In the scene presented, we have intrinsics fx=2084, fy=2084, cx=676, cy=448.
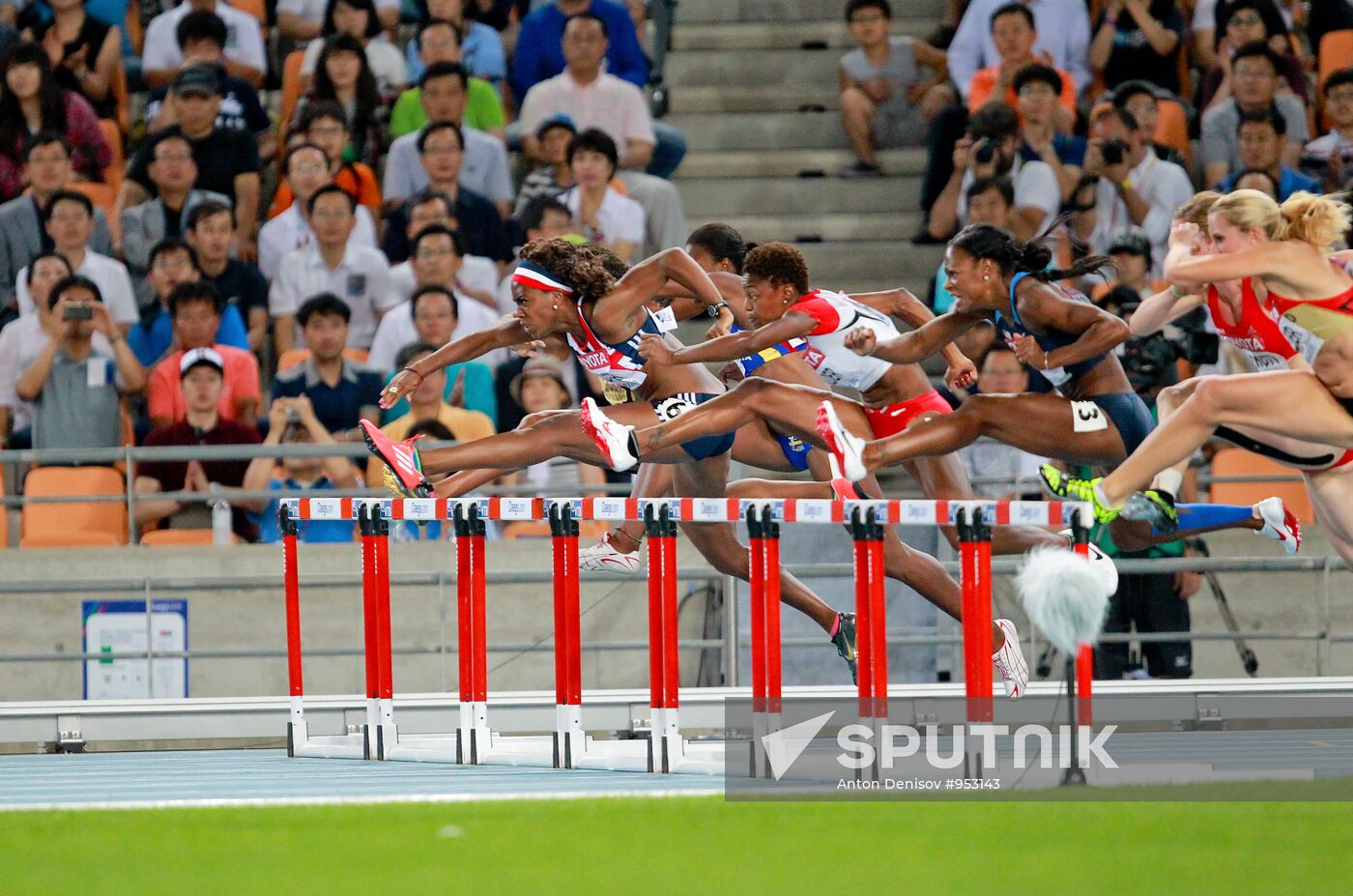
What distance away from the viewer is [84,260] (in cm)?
1425

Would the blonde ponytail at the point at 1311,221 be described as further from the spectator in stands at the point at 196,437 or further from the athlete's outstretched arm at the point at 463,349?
the spectator in stands at the point at 196,437

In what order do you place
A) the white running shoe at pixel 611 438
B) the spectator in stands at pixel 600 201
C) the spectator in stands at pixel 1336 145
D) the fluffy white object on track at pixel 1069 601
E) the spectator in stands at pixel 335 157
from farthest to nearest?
the spectator in stands at pixel 335 157 → the spectator in stands at pixel 1336 145 → the spectator in stands at pixel 600 201 → the white running shoe at pixel 611 438 → the fluffy white object on track at pixel 1069 601

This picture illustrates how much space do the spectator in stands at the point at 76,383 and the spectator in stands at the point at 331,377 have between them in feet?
3.46

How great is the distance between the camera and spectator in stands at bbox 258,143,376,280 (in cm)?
1456

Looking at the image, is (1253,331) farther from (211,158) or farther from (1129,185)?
(211,158)

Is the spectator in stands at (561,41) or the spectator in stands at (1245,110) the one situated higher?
the spectator in stands at (561,41)

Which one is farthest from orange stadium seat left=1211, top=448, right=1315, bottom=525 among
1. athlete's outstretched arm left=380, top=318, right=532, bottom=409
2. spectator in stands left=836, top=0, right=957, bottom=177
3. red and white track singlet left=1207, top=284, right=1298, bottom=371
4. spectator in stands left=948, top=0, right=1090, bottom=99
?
athlete's outstretched arm left=380, top=318, right=532, bottom=409

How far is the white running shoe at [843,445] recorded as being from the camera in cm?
895

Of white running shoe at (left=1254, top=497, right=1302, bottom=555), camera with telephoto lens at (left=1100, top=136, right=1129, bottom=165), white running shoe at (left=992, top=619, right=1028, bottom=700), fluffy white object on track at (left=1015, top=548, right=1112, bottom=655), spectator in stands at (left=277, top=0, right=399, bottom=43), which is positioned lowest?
white running shoe at (left=992, top=619, right=1028, bottom=700)

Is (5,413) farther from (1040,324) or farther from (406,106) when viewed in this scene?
(1040,324)

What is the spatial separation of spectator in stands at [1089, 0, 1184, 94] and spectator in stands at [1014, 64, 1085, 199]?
1059 millimetres

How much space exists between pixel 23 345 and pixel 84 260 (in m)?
0.76

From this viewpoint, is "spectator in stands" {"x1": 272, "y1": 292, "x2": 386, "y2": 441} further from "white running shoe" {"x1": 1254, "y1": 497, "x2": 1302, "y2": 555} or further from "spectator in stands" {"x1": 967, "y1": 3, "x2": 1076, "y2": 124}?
"white running shoe" {"x1": 1254, "y1": 497, "x2": 1302, "y2": 555}

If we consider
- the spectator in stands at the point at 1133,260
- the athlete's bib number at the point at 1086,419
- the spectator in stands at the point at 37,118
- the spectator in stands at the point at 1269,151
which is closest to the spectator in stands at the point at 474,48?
the spectator in stands at the point at 37,118
